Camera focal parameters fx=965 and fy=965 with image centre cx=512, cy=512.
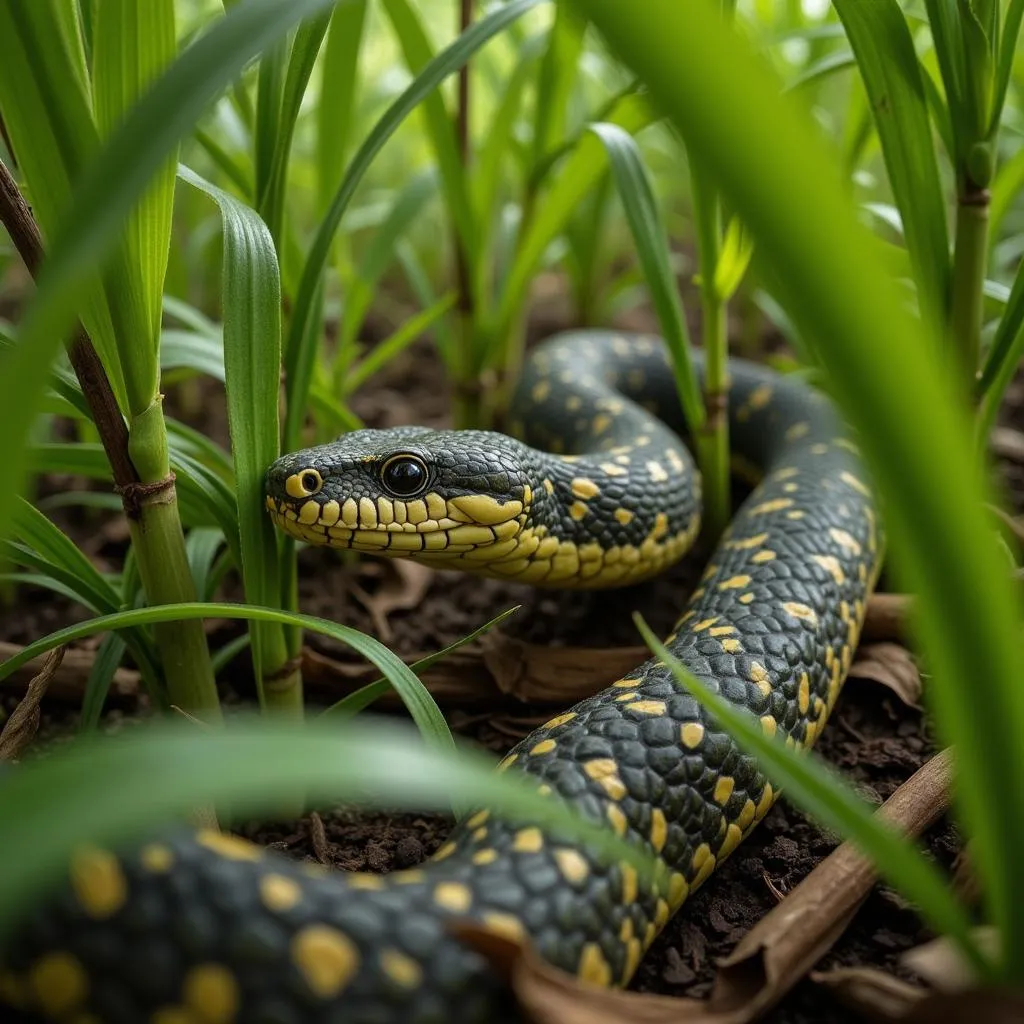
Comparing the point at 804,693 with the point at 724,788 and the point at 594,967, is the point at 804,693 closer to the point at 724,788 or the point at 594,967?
the point at 724,788

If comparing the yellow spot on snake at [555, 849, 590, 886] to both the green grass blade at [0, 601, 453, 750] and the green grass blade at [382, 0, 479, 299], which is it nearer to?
the green grass blade at [0, 601, 453, 750]

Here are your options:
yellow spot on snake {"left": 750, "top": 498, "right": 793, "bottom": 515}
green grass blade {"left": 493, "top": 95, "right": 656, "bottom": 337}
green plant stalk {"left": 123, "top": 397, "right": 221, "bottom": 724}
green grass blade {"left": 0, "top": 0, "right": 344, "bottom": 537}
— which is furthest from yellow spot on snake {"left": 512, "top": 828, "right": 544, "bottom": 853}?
green grass blade {"left": 493, "top": 95, "right": 656, "bottom": 337}

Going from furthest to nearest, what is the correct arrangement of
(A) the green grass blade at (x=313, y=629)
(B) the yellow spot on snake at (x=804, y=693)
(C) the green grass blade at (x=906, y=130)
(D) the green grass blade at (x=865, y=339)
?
(B) the yellow spot on snake at (x=804, y=693) → (C) the green grass blade at (x=906, y=130) → (A) the green grass blade at (x=313, y=629) → (D) the green grass blade at (x=865, y=339)

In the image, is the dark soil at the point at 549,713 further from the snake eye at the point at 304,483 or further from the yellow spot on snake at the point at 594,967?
the snake eye at the point at 304,483

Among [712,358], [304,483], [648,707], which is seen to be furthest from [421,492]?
[712,358]

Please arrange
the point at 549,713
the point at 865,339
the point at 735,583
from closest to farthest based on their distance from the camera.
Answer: the point at 865,339 < the point at 735,583 < the point at 549,713

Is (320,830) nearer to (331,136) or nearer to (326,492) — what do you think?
(326,492)

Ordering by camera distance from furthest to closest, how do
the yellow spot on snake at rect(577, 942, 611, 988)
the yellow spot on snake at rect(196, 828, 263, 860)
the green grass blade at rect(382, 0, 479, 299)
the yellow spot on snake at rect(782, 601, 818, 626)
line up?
the green grass blade at rect(382, 0, 479, 299)
the yellow spot on snake at rect(782, 601, 818, 626)
the yellow spot on snake at rect(577, 942, 611, 988)
the yellow spot on snake at rect(196, 828, 263, 860)

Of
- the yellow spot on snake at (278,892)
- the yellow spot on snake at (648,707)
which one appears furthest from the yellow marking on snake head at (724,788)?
the yellow spot on snake at (278,892)
